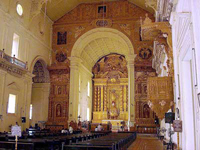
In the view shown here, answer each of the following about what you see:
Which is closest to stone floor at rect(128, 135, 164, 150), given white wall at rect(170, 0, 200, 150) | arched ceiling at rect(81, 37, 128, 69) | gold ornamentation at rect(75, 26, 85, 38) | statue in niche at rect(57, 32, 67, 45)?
white wall at rect(170, 0, 200, 150)

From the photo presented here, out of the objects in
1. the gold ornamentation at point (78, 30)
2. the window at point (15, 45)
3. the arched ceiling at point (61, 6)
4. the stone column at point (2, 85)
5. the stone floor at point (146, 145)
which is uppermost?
the arched ceiling at point (61, 6)

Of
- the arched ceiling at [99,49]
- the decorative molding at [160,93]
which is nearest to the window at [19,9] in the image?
the arched ceiling at [99,49]

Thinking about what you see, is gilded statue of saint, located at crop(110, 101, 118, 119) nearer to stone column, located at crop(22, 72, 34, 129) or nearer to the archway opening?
the archway opening

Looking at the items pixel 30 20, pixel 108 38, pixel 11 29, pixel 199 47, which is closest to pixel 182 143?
pixel 199 47

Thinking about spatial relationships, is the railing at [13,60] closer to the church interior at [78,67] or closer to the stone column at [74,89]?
the church interior at [78,67]

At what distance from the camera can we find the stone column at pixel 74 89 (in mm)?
22781

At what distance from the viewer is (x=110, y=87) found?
32625mm

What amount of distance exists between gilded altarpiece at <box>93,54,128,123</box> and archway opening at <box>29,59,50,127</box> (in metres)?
9.22

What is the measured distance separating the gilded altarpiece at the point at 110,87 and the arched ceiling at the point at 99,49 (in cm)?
168

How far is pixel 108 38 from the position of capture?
2588 cm

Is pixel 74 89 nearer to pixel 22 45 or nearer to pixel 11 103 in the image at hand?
pixel 22 45

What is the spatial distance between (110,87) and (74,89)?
10.0m

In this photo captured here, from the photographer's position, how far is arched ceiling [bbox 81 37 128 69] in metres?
26.0

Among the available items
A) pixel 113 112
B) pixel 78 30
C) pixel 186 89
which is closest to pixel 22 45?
pixel 78 30
